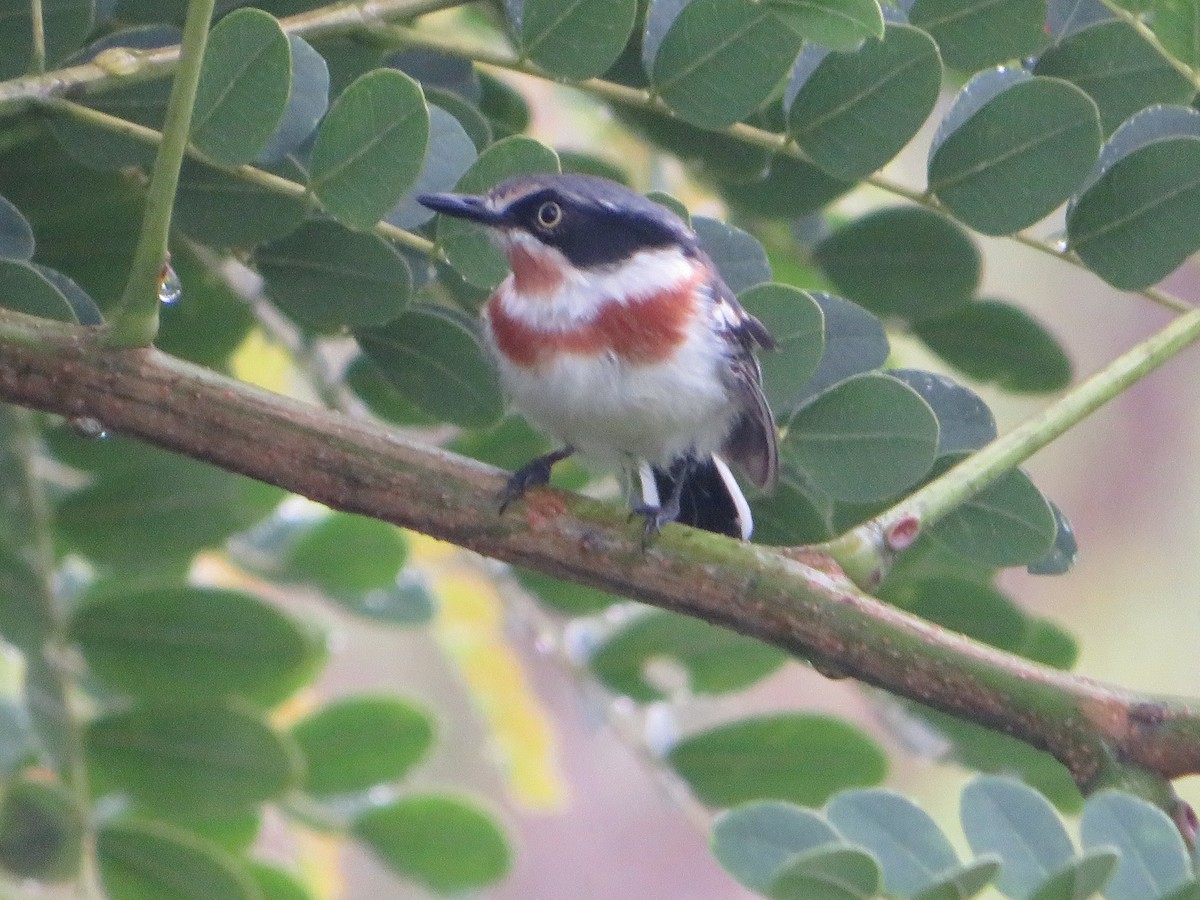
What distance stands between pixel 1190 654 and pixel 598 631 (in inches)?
228

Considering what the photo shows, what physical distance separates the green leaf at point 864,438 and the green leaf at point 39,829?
1.25m

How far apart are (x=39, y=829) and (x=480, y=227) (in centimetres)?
117

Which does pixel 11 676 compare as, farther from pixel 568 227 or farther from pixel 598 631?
pixel 568 227

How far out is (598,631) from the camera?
279 cm

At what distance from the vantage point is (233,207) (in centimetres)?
201

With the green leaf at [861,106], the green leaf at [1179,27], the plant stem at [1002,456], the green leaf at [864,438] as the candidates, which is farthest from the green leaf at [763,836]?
the green leaf at [1179,27]

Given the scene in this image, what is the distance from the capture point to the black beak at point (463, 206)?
2.01m

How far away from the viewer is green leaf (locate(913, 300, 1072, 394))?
246 centimetres

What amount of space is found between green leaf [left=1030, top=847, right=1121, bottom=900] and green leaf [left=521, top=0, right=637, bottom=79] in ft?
3.75

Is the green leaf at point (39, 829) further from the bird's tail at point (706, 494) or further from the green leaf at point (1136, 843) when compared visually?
the green leaf at point (1136, 843)

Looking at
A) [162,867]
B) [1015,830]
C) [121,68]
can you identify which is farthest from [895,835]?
[162,867]

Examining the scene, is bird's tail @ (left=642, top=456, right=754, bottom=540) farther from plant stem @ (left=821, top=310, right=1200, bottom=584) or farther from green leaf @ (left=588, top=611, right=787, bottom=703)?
plant stem @ (left=821, top=310, right=1200, bottom=584)

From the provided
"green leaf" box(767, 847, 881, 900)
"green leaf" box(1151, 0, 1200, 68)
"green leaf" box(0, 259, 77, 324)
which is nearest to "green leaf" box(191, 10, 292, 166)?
"green leaf" box(0, 259, 77, 324)

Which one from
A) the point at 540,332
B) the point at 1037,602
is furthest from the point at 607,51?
the point at 1037,602
